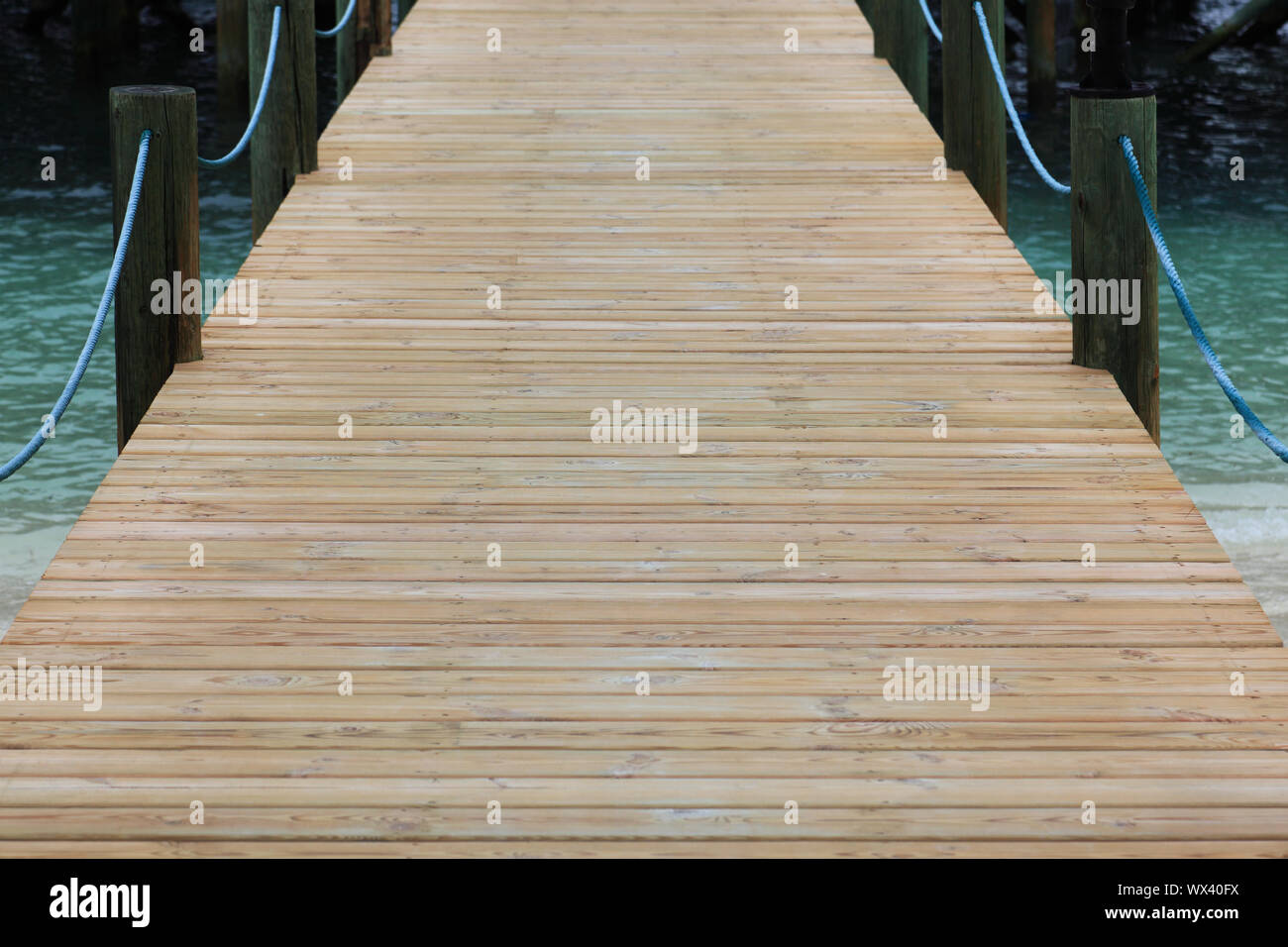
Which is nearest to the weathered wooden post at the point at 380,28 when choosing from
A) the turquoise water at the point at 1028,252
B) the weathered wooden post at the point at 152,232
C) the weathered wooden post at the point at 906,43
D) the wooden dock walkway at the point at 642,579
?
the turquoise water at the point at 1028,252

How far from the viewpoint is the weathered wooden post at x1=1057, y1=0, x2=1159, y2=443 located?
16.8 feet

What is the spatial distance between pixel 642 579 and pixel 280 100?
13.0 feet

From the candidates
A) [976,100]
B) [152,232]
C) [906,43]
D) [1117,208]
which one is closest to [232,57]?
[906,43]

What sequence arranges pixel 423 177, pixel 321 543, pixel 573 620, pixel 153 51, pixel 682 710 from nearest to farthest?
pixel 682 710, pixel 573 620, pixel 321 543, pixel 423 177, pixel 153 51

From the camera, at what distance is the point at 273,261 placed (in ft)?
21.2

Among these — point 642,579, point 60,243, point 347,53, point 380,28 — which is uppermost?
point 380,28

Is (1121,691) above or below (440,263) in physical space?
below

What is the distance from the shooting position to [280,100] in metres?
7.36

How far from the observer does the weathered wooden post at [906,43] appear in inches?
348

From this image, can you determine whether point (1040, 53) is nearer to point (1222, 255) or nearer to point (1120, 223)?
point (1222, 255)

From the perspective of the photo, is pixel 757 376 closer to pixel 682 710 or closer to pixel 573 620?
pixel 573 620

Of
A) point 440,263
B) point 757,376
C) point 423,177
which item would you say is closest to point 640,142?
point 423,177

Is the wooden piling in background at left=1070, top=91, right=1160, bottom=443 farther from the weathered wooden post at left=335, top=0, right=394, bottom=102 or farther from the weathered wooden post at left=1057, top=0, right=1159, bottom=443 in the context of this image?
the weathered wooden post at left=335, top=0, right=394, bottom=102
